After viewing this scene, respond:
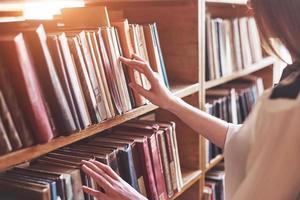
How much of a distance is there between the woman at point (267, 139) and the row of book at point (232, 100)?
2.06ft

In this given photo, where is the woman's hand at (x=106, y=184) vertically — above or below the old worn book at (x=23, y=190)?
below

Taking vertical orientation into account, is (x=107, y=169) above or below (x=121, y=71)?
below

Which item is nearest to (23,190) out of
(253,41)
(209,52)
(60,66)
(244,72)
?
(60,66)

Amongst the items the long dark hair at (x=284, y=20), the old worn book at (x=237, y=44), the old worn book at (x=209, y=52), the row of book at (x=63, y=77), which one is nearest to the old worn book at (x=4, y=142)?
the row of book at (x=63, y=77)

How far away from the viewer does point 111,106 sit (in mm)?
1118

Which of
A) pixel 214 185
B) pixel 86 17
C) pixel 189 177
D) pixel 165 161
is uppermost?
pixel 86 17

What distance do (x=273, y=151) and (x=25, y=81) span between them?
509 millimetres

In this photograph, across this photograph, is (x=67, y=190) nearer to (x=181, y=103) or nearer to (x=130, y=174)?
(x=130, y=174)

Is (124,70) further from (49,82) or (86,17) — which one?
(49,82)

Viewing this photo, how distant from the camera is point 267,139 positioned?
0.78m

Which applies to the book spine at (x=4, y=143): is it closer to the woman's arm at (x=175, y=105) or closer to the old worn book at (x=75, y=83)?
the old worn book at (x=75, y=83)

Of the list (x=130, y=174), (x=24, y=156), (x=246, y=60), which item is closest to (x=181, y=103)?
(x=130, y=174)

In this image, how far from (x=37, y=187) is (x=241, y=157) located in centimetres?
49

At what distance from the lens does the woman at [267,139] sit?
2.51 ft
